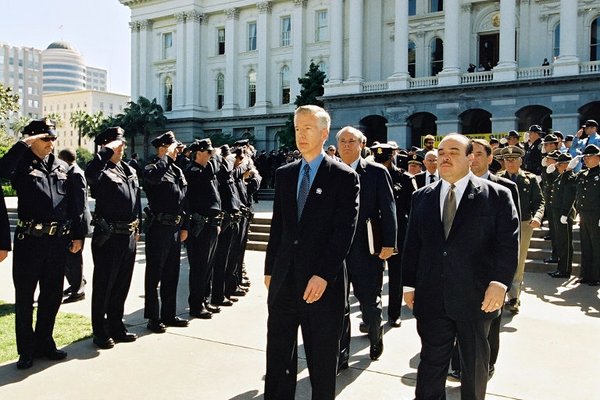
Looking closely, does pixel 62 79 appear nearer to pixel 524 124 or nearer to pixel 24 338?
pixel 524 124

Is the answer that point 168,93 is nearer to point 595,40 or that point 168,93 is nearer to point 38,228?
point 595,40

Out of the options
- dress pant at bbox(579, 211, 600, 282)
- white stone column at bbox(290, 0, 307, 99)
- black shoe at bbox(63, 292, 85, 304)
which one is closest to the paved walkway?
black shoe at bbox(63, 292, 85, 304)

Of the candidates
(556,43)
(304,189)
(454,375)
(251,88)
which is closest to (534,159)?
(454,375)

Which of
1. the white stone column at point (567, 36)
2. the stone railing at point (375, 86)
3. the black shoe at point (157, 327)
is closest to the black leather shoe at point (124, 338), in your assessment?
the black shoe at point (157, 327)

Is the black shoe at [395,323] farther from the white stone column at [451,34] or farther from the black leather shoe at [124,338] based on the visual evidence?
the white stone column at [451,34]

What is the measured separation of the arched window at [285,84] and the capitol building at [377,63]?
0.10 m

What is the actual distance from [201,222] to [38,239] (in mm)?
2229

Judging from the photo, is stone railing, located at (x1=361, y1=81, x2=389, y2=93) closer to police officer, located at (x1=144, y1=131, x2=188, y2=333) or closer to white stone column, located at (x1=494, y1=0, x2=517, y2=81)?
white stone column, located at (x1=494, y1=0, x2=517, y2=81)

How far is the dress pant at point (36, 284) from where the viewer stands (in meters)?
5.50

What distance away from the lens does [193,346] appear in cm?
614

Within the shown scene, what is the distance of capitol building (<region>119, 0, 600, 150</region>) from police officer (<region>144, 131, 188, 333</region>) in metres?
31.3

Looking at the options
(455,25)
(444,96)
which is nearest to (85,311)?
(444,96)

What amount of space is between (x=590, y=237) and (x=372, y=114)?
3017cm

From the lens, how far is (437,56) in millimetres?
42312
